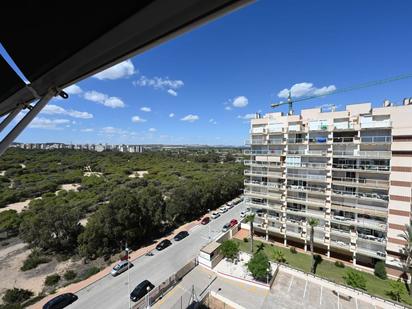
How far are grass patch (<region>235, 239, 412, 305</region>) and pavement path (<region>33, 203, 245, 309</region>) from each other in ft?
23.2

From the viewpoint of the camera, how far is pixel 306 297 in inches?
763

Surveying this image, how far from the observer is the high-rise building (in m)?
21.7

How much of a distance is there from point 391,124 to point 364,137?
96.8 inches

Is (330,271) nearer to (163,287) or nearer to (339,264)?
(339,264)

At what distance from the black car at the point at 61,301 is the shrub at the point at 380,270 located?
95.8ft

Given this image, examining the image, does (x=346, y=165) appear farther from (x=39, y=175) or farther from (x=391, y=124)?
(x=39, y=175)

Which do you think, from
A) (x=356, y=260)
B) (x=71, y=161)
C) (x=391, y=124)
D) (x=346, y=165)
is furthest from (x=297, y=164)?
(x=71, y=161)

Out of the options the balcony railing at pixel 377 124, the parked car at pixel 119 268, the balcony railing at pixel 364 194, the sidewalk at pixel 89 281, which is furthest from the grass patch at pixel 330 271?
the balcony railing at pixel 377 124

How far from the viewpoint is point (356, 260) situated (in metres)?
24.8

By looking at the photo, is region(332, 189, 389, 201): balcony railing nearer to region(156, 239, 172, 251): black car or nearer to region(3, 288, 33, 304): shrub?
region(156, 239, 172, 251): black car

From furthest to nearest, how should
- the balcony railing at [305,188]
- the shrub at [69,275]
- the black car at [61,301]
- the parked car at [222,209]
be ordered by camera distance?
1. the parked car at [222,209]
2. the balcony railing at [305,188]
3. the shrub at [69,275]
4. the black car at [61,301]

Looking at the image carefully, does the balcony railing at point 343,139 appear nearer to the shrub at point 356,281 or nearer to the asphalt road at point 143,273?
the shrub at point 356,281

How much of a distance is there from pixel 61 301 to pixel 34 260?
11.4 metres

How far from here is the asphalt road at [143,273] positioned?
19.1m
